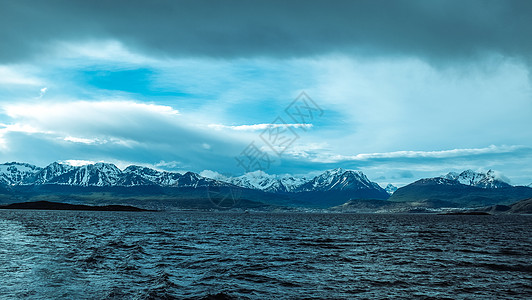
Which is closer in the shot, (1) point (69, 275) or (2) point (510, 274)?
(1) point (69, 275)

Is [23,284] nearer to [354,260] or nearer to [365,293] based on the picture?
[365,293]

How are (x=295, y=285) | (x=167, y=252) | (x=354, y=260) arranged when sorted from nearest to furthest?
1. (x=295, y=285)
2. (x=354, y=260)
3. (x=167, y=252)

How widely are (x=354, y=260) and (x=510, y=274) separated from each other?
16.3 metres

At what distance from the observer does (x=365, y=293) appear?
30.3m

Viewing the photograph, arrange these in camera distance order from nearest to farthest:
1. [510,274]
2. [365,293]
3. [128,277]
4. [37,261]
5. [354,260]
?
[365,293] < [128,277] < [510,274] < [37,261] < [354,260]

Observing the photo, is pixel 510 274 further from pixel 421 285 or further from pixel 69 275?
pixel 69 275

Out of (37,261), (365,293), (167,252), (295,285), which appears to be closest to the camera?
(365,293)

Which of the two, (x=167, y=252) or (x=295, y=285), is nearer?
(x=295, y=285)

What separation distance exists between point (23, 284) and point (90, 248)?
27.2 metres

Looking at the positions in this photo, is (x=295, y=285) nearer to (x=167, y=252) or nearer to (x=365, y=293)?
(x=365, y=293)

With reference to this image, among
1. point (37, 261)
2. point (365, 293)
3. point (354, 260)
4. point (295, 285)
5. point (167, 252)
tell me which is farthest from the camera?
point (167, 252)

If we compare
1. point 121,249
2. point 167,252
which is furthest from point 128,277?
point 121,249

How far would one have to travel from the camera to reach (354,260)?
157 feet

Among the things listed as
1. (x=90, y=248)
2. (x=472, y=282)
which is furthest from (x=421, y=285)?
(x=90, y=248)
